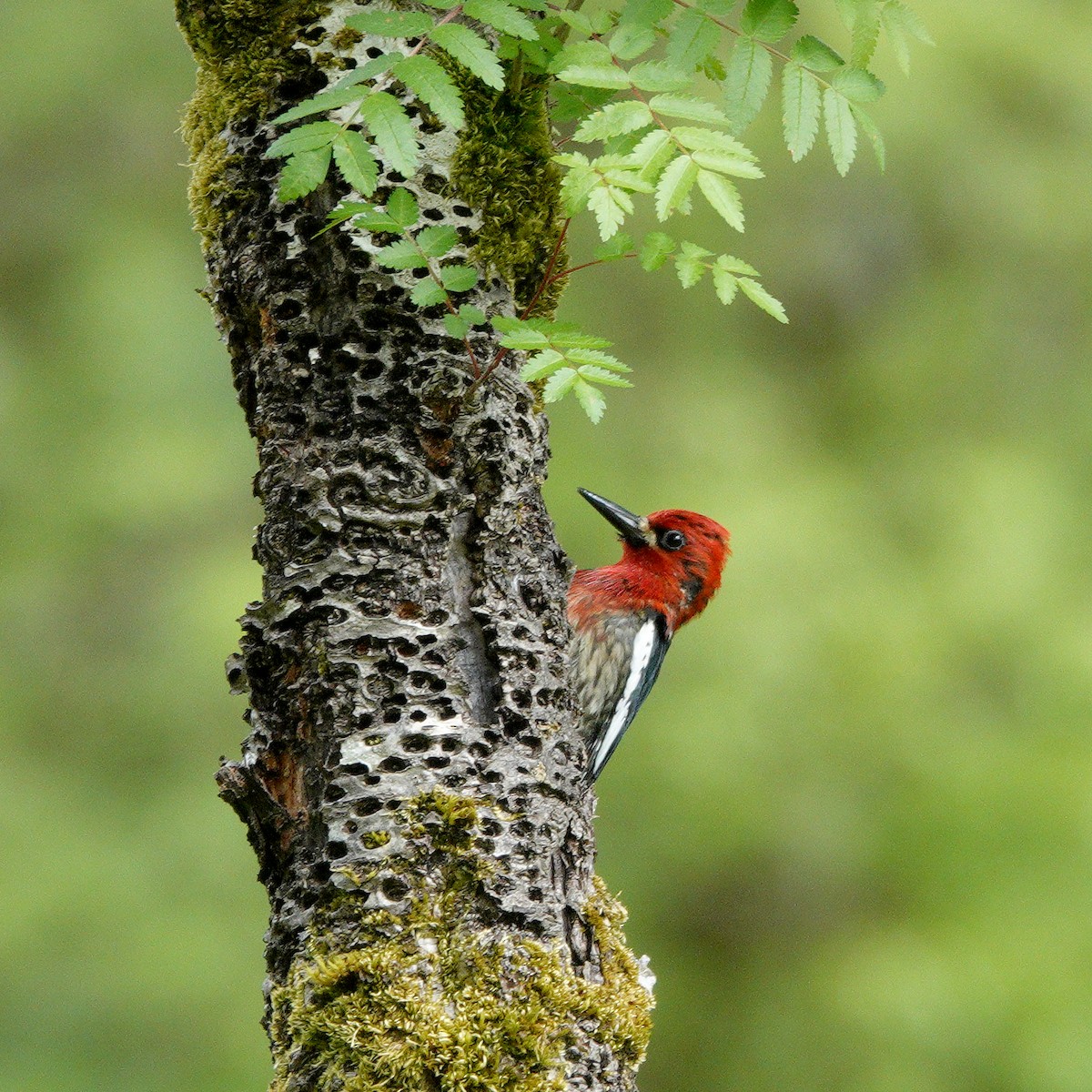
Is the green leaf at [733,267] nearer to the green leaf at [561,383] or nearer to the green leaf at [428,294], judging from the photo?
the green leaf at [561,383]

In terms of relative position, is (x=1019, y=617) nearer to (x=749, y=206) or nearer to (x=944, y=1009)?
(x=944, y=1009)

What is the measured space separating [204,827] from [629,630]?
3941mm

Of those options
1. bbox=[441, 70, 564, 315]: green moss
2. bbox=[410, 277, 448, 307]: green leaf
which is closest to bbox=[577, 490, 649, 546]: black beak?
bbox=[441, 70, 564, 315]: green moss

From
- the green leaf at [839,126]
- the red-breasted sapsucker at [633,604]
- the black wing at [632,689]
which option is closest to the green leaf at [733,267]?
the green leaf at [839,126]

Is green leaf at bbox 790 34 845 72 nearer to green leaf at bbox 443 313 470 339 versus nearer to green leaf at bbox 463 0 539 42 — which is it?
green leaf at bbox 463 0 539 42

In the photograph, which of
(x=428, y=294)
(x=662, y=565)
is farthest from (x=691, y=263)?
(x=662, y=565)

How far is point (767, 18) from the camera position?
2553 millimetres

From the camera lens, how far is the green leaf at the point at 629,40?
2504 mm

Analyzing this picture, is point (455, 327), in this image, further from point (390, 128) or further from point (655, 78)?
point (655, 78)

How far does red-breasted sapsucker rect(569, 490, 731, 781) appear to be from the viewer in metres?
4.42

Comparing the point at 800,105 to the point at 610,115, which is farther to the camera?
the point at 800,105

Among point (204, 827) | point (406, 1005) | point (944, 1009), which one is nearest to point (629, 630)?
point (406, 1005)

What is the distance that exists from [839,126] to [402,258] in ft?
2.80

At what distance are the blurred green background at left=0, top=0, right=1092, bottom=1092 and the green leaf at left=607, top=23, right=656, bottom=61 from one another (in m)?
4.53
